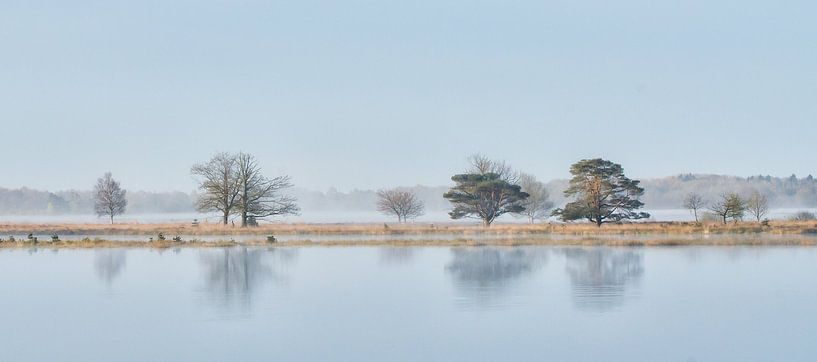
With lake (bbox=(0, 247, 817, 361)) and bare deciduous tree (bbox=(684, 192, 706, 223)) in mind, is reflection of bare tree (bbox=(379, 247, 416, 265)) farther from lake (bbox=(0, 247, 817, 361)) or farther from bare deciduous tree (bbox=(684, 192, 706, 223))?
bare deciduous tree (bbox=(684, 192, 706, 223))

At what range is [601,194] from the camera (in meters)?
66.9

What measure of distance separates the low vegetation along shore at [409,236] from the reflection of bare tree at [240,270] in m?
5.73

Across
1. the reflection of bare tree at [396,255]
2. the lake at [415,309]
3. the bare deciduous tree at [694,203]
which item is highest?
the bare deciduous tree at [694,203]

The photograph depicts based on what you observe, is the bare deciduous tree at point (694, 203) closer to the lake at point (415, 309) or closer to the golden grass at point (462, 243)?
the golden grass at point (462, 243)

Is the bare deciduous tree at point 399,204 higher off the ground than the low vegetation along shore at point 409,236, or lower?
higher

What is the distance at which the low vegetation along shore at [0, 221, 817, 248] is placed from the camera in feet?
160

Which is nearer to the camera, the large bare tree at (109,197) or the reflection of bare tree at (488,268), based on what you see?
the reflection of bare tree at (488,268)

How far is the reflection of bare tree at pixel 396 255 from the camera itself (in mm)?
38406

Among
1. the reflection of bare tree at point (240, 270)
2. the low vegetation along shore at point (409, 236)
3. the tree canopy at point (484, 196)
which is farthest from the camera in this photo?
the tree canopy at point (484, 196)

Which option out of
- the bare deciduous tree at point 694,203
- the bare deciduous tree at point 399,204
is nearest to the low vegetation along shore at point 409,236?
the bare deciduous tree at point 694,203

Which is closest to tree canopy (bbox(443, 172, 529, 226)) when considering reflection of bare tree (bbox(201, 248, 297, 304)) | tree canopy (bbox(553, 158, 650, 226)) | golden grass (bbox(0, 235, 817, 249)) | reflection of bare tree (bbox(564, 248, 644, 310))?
tree canopy (bbox(553, 158, 650, 226))

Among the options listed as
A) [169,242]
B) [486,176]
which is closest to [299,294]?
[169,242]

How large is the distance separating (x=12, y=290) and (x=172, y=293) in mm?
5482

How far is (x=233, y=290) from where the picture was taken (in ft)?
86.9
